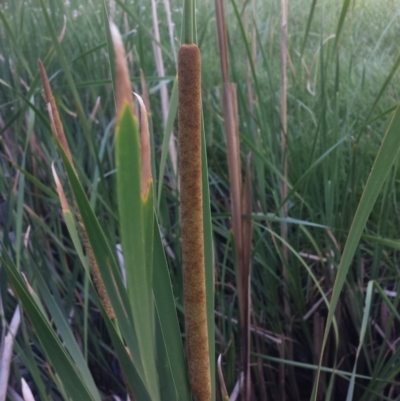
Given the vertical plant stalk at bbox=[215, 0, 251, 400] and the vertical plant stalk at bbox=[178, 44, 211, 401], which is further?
the vertical plant stalk at bbox=[215, 0, 251, 400]

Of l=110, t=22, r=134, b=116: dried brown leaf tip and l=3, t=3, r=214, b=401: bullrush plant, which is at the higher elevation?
l=110, t=22, r=134, b=116: dried brown leaf tip

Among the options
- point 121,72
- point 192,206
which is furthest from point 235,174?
→ point 121,72

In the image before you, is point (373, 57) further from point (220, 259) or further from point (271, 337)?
point (271, 337)

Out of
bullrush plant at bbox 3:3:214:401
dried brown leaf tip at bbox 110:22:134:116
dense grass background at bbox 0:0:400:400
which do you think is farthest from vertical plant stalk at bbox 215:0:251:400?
dried brown leaf tip at bbox 110:22:134:116

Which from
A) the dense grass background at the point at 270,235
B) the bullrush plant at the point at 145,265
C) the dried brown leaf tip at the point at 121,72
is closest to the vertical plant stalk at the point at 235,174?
the dense grass background at the point at 270,235

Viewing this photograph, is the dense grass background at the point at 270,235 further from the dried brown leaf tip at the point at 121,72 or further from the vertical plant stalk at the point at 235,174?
the dried brown leaf tip at the point at 121,72

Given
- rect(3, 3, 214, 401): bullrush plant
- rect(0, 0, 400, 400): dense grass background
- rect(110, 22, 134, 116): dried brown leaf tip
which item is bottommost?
rect(0, 0, 400, 400): dense grass background

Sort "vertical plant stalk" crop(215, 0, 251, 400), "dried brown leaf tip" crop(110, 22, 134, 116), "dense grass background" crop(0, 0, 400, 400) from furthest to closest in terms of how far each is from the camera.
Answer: "dense grass background" crop(0, 0, 400, 400)
"vertical plant stalk" crop(215, 0, 251, 400)
"dried brown leaf tip" crop(110, 22, 134, 116)

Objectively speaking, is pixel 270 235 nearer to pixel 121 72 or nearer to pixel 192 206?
pixel 192 206

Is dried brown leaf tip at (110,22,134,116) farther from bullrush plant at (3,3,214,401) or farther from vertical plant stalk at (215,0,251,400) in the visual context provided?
vertical plant stalk at (215,0,251,400)

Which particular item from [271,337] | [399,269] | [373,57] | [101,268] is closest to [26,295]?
[101,268]
